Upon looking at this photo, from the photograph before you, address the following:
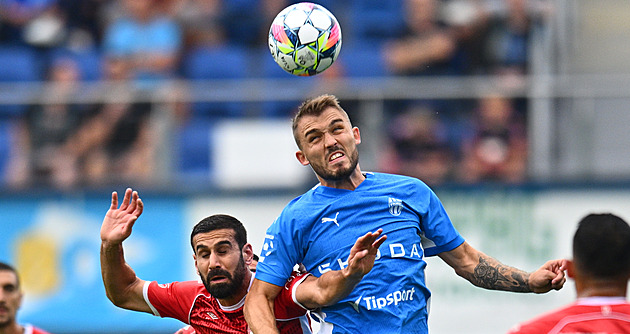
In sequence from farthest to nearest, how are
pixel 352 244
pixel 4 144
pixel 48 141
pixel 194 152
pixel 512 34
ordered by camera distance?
pixel 512 34
pixel 4 144
pixel 194 152
pixel 48 141
pixel 352 244

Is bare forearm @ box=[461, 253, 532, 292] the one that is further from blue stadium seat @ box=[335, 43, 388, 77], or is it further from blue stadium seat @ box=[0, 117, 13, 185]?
blue stadium seat @ box=[0, 117, 13, 185]

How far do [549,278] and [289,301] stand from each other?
60.9 inches

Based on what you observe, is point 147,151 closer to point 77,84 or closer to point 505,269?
point 77,84

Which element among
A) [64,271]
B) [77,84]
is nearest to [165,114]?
[77,84]

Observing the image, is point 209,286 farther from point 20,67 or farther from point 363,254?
point 20,67

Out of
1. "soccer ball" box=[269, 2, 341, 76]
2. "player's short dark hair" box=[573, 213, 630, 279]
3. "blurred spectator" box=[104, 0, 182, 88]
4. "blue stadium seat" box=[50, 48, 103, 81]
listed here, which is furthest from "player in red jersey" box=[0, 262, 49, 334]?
"player's short dark hair" box=[573, 213, 630, 279]

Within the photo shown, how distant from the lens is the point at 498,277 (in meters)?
6.49

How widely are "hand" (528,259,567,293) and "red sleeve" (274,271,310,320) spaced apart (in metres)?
1.36

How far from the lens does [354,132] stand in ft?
21.5

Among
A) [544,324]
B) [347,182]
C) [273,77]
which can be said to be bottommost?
[544,324]

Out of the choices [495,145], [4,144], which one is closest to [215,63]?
[4,144]

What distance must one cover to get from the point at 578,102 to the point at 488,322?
2.74m

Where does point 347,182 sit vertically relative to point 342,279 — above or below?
above

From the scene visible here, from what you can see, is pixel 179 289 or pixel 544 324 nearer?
pixel 544 324
